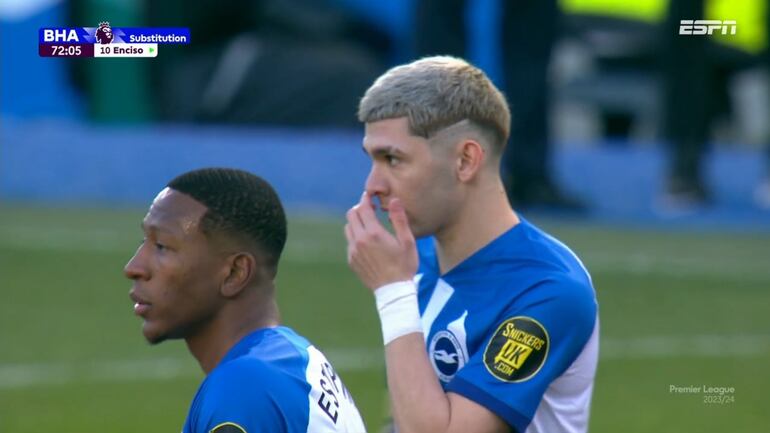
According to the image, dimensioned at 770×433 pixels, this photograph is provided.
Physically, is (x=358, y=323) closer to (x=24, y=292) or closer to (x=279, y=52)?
(x=24, y=292)

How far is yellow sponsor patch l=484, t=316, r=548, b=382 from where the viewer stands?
4.33 m

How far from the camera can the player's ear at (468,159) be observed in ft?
14.8

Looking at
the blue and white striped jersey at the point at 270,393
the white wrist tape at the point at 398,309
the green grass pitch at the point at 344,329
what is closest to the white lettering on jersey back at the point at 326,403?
the blue and white striped jersey at the point at 270,393

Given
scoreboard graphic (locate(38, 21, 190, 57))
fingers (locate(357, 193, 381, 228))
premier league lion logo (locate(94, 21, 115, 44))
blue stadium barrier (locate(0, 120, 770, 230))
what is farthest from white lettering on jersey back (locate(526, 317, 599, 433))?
blue stadium barrier (locate(0, 120, 770, 230))

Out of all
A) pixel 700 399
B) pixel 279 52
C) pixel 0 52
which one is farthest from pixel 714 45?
pixel 700 399

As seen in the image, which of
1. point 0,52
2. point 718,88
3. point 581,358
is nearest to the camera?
point 581,358

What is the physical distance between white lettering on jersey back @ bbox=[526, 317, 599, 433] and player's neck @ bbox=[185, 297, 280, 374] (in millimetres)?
854

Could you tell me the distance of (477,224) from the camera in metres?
4.61

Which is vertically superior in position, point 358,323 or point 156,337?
point 156,337

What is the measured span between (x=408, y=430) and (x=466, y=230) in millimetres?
621

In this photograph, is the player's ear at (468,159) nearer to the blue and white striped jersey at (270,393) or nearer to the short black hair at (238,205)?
the short black hair at (238,205)

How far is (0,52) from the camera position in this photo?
19750 millimetres

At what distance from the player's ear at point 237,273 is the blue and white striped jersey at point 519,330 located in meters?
0.67

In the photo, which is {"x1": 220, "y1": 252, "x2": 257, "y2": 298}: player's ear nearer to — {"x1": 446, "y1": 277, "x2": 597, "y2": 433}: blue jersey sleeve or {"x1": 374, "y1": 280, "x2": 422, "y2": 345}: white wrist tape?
{"x1": 374, "y1": 280, "x2": 422, "y2": 345}: white wrist tape
